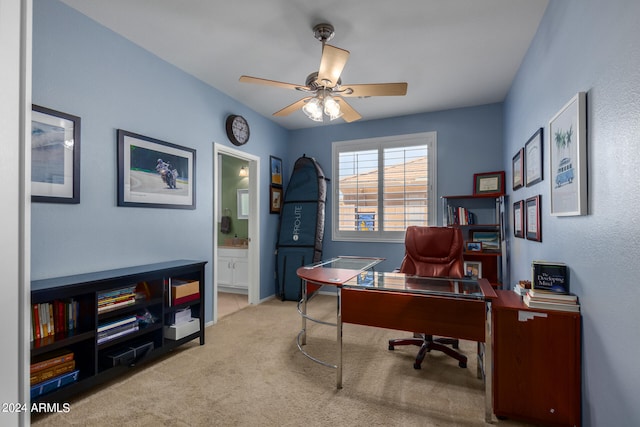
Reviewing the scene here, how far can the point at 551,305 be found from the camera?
5.90 ft

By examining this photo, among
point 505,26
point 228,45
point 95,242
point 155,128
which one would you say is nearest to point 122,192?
point 95,242

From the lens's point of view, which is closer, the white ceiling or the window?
the white ceiling

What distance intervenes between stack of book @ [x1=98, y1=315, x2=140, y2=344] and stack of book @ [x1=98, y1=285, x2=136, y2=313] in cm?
12

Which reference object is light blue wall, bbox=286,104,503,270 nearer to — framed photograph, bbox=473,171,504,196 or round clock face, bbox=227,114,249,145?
framed photograph, bbox=473,171,504,196

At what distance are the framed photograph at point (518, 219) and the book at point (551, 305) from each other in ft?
4.21

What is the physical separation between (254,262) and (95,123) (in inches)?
102

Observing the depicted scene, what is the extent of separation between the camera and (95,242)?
2436 millimetres

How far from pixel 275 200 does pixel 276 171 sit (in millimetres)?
456

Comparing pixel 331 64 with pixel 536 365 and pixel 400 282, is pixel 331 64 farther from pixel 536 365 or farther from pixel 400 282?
pixel 536 365

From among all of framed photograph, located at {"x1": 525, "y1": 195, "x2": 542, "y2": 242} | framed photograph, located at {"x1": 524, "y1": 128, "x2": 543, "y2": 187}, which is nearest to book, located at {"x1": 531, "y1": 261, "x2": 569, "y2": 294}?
framed photograph, located at {"x1": 525, "y1": 195, "x2": 542, "y2": 242}

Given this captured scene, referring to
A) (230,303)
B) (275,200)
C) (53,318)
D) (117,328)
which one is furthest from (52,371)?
(275,200)

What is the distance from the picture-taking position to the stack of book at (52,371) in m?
1.88

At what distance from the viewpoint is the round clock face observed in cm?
384

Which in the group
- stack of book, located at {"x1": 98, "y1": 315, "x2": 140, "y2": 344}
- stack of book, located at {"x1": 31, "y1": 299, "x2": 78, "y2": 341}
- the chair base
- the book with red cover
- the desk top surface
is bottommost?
the chair base
